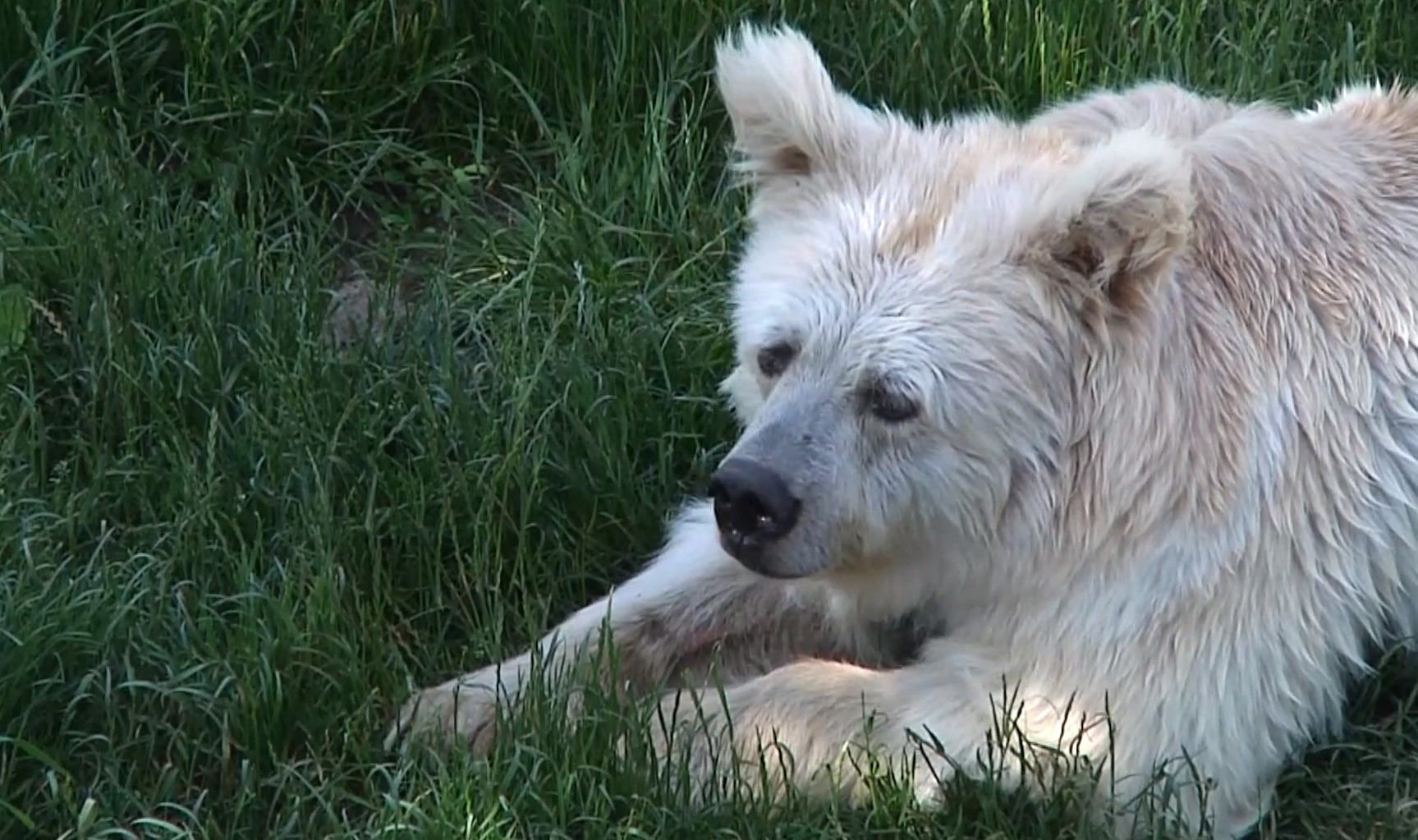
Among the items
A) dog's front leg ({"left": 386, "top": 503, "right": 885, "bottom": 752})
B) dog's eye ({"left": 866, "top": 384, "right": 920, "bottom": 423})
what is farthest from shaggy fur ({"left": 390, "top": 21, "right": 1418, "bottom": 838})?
dog's front leg ({"left": 386, "top": 503, "right": 885, "bottom": 752})

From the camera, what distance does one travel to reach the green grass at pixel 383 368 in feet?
13.6

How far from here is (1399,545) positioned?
169 inches

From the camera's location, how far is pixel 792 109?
432 centimetres

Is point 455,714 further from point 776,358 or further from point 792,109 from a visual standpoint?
point 792,109

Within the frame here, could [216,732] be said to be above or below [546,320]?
below

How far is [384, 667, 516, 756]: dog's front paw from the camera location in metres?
4.20

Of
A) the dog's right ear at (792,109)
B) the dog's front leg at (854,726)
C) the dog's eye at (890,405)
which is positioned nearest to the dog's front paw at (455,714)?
the dog's front leg at (854,726)

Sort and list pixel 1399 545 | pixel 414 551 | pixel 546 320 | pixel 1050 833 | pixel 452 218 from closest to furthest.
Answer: pixel 1050 833, pixel 1399 545, pixel 414 551, pixel 546 320, pixel 452 218

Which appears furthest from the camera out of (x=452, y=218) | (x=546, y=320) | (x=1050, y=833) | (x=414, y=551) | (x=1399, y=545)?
(x=452, y=218)

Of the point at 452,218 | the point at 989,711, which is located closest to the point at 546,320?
the point at 452,218

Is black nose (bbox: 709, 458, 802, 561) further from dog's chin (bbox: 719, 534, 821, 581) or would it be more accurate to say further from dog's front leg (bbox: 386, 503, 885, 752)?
dog's front leg (bbox: 386, 503, 885, 752)

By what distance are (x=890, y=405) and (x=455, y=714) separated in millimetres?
1014

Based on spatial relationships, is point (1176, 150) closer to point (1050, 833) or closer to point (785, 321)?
point (785, 321)

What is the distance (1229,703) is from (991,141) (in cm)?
113
